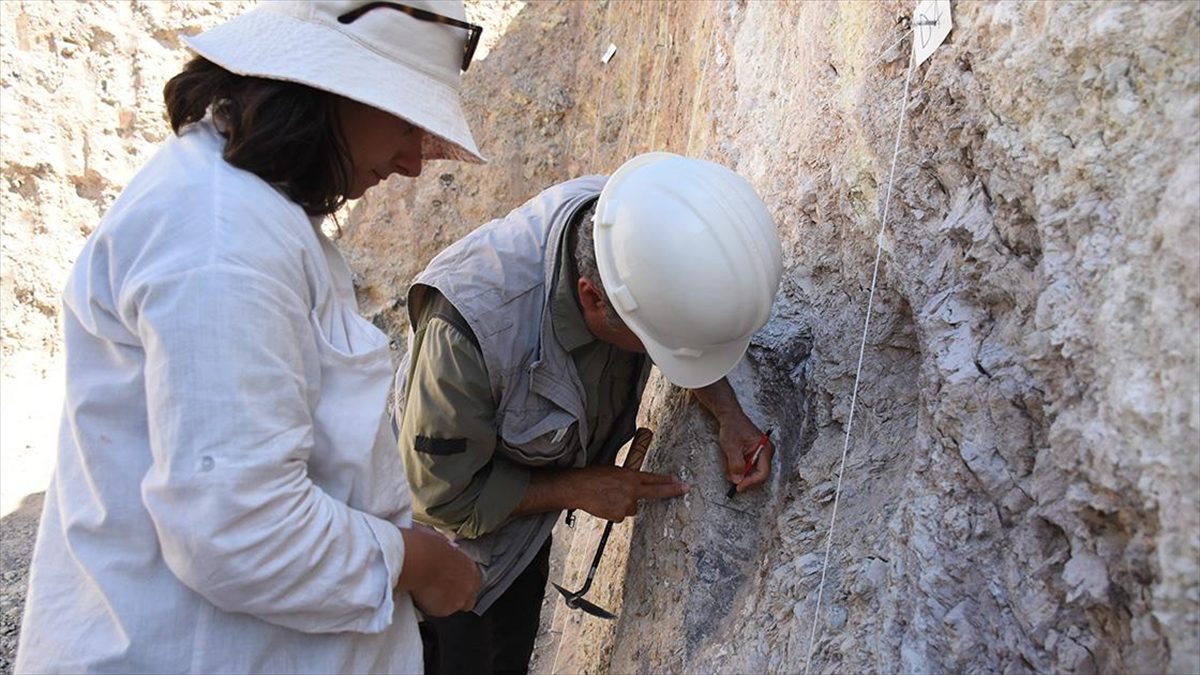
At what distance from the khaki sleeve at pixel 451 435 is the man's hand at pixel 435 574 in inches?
19.5

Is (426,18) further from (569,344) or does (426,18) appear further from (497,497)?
(497,497)

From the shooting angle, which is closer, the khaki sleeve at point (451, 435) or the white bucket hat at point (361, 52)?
the white bucket hat at point (361, 52)

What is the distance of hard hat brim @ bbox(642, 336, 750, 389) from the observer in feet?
7.38

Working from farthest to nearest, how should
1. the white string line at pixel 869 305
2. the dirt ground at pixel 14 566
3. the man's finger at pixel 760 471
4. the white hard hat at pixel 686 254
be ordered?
1. the dirt ground at pixel 14 566
2. the man's finger at pixel 760 471
3. the white string line at pixel 869 305
4. the white hard hat at pixel 686 254

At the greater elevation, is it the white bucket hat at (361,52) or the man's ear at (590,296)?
the white bucket hat at (361,52)

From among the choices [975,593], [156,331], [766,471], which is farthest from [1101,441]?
[156,331]

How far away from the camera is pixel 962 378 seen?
186 centimetres

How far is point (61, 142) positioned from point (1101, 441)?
271 inches

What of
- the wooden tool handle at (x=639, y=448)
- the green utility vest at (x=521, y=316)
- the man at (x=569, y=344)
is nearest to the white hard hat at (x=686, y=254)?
the man at (x=569, y=344)

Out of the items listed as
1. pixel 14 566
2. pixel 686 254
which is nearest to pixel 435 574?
pixel 686 254

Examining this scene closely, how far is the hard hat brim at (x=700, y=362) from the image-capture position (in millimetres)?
2248

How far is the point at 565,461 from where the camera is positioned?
2619 mm

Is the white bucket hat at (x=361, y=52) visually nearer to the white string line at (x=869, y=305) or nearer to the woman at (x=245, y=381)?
the woman at (x=245, y=381)

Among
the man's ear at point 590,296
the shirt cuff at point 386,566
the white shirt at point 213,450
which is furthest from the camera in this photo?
the man's ear at point 590,296
